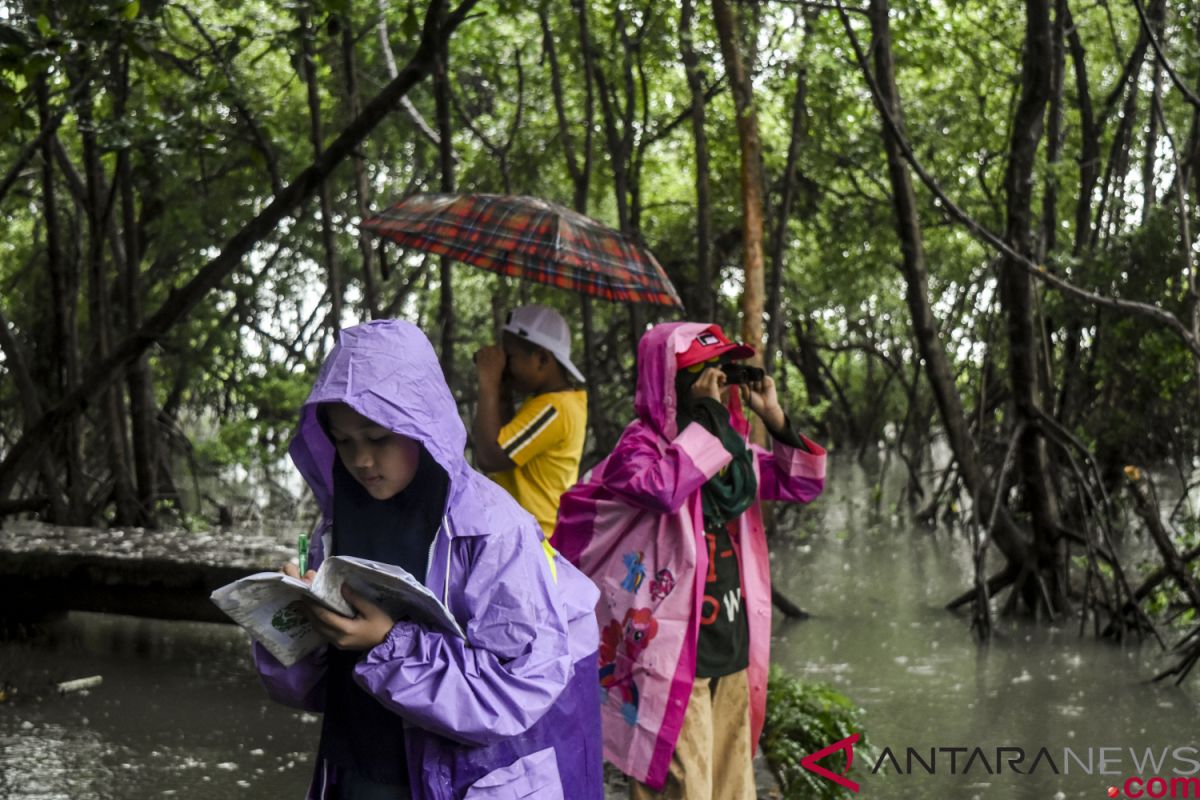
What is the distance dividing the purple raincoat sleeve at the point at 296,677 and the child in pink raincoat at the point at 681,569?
4.97ft

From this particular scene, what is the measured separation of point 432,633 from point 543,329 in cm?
288

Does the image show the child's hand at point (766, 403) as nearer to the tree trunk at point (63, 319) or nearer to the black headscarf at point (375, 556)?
the black headscarf at point (375, 556)

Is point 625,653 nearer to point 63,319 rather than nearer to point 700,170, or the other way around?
point 700,170

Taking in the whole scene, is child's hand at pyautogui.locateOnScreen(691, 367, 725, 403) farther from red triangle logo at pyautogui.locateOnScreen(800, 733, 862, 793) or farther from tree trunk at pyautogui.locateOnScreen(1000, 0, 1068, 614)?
tree trunk at pyautogui.locateOnScreen(1000, 0, 1068, 614)

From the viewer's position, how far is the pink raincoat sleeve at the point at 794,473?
4836mm

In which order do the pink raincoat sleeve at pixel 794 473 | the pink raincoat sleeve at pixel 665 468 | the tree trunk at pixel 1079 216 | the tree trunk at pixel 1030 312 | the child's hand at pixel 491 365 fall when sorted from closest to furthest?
the pink raincoat sleeve at pixel 665 468, the pink raincoat sleeve at pixel 794 473, the child's hand at pixel 491 365, the tree trunk at pixel 1030 312, the tree trunk at pixel 1079 216

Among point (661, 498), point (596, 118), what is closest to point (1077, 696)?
point (661, 498)

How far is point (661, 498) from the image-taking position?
4.25 m

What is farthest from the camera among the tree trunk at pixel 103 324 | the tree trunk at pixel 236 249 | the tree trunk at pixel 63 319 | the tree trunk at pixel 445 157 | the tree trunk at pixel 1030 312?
the tree trunk at pixel 63 319

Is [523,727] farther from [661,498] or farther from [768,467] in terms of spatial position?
[768,467]

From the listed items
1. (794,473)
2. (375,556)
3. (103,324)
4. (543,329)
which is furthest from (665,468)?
(103,324)

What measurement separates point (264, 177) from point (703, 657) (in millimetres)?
13466

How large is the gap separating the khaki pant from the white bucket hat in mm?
1409

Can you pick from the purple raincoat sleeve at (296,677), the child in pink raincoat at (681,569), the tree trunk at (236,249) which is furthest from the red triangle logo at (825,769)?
the tree trunk at (236,249)
